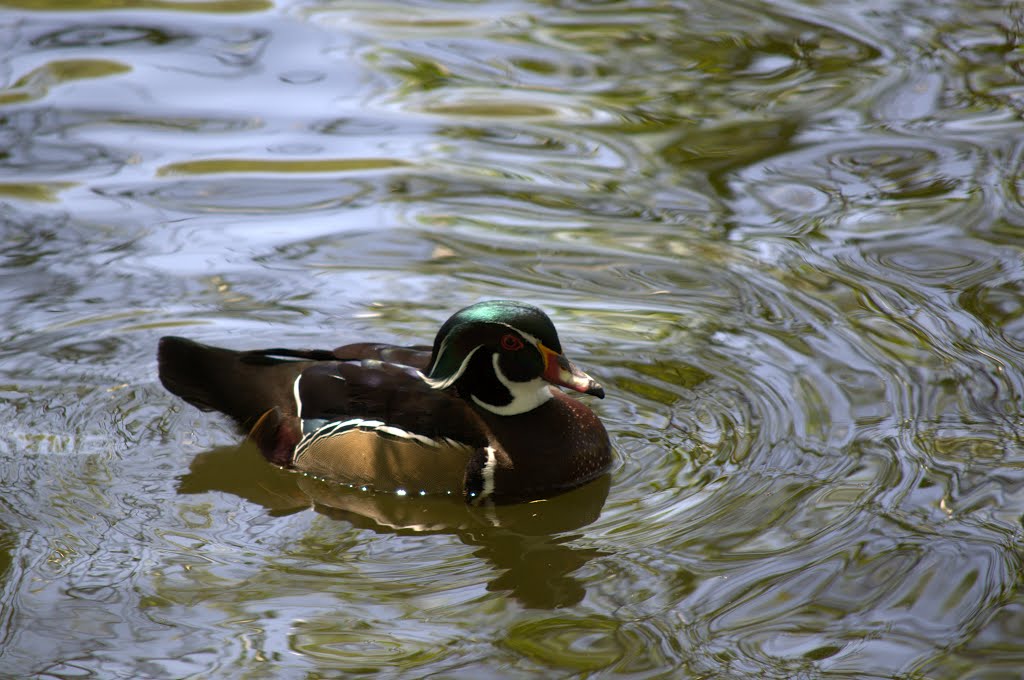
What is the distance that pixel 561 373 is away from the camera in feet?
19.4

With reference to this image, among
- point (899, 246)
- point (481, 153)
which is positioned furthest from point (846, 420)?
point (481, 153)

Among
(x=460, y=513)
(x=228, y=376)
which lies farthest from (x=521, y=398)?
(x=228, y=376)

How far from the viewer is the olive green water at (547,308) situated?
197 inches

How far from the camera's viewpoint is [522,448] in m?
5.92

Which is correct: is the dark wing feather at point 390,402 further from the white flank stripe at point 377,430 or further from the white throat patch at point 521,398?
the white throat patch at point 521,398

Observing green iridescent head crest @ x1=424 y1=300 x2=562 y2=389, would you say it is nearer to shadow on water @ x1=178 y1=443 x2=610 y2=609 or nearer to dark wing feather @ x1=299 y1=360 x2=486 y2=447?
dark wing feather @ x1=299 y1=360 x2=486 y2=447

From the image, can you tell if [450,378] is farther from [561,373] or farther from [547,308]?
[547,308]

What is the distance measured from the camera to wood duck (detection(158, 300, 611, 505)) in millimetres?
5883

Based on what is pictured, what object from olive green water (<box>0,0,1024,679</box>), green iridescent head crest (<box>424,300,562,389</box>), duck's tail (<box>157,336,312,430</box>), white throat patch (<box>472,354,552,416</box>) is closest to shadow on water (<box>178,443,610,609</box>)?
olive green water (<box>0,0,1024,679</box>)

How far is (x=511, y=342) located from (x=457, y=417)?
0.40 meters

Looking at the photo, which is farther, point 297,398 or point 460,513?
point 297,398

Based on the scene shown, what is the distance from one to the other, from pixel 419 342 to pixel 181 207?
7.57ft

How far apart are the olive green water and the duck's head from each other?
495mm

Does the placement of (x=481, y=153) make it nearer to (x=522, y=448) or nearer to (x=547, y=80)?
(x=547, y=80)
